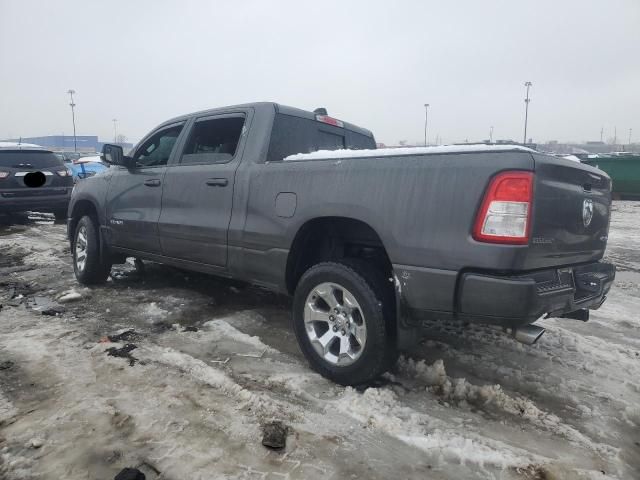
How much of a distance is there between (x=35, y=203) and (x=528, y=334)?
10.0 meters

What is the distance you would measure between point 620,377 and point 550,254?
1381 millimetres

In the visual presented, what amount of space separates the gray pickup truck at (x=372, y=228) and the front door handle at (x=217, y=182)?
1 centimetres

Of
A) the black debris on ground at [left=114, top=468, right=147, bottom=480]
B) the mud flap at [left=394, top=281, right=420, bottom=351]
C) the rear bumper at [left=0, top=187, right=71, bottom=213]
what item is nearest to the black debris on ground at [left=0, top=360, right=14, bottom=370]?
the black debris on ground at [left=114, top=468, right=147, bottom=480]

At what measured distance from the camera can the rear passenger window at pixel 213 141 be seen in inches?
146

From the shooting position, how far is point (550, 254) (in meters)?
2.39

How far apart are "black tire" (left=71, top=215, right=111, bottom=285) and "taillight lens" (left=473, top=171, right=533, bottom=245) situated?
4.34 m

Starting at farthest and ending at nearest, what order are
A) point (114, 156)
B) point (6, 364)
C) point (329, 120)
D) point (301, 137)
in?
1. point (114, 156)
2. point (329, 120)
3. point (301, 137)
4. point (6, 364)

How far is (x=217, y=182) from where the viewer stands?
3.63 metres

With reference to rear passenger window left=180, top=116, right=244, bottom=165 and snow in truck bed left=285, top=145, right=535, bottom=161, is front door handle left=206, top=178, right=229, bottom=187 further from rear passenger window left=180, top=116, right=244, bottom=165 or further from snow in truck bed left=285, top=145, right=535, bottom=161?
snow in truck bed left=285, top=145, right=535, bottom=161

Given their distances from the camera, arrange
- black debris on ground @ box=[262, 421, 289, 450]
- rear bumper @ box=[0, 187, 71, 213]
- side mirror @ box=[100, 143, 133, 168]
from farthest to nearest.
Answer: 1. rear bumper @ box=[0, 187, 71, 213]
2. side mirror @ box=[100, 143, 133, 168]
3. black debris on ground @ box=[262, 421, 289, 450]

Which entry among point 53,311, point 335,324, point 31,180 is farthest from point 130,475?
point 31,180

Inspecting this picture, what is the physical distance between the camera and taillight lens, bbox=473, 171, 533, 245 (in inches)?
86.3

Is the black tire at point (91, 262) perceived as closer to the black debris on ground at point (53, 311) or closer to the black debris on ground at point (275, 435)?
the black debris on ground at point (53, 311)

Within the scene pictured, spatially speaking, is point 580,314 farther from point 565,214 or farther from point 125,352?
point 125,352
